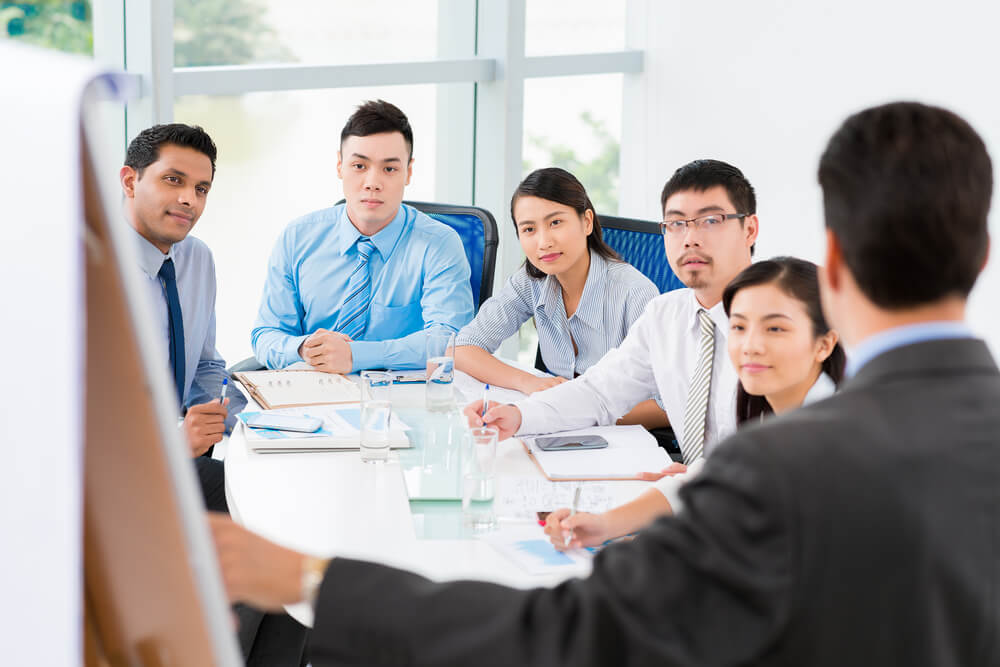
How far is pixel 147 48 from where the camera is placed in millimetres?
3559

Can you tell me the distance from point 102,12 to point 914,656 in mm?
3599

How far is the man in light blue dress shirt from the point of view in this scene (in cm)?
280

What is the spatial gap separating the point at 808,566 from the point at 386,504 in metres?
1.21

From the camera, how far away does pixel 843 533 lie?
28.5 inches

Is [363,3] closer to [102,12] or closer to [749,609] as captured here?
[102,12]

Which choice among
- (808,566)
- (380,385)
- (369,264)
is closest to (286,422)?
(380,385)

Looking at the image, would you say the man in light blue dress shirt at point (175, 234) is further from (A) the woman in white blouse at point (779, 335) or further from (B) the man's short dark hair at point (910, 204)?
(B) the man's short dark hair at point (910, 204)

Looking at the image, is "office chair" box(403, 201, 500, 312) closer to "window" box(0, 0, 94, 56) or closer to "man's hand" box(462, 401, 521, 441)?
"man's hand" box(462, 401, 521, 441)

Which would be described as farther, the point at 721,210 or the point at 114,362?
Answer: the point at 721,210

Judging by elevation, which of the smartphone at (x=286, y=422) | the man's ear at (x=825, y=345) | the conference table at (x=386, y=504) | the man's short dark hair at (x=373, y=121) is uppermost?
the man's short dark hair at (x=373, y=121)

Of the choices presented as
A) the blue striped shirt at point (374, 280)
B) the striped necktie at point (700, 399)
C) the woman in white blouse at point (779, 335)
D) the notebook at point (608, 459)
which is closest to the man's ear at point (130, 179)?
the blue striped shirt at point (374, 280)

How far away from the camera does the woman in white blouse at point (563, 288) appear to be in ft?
10.3

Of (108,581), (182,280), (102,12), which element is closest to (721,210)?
(182,280)

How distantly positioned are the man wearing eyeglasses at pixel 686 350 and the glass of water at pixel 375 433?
0.25 m
